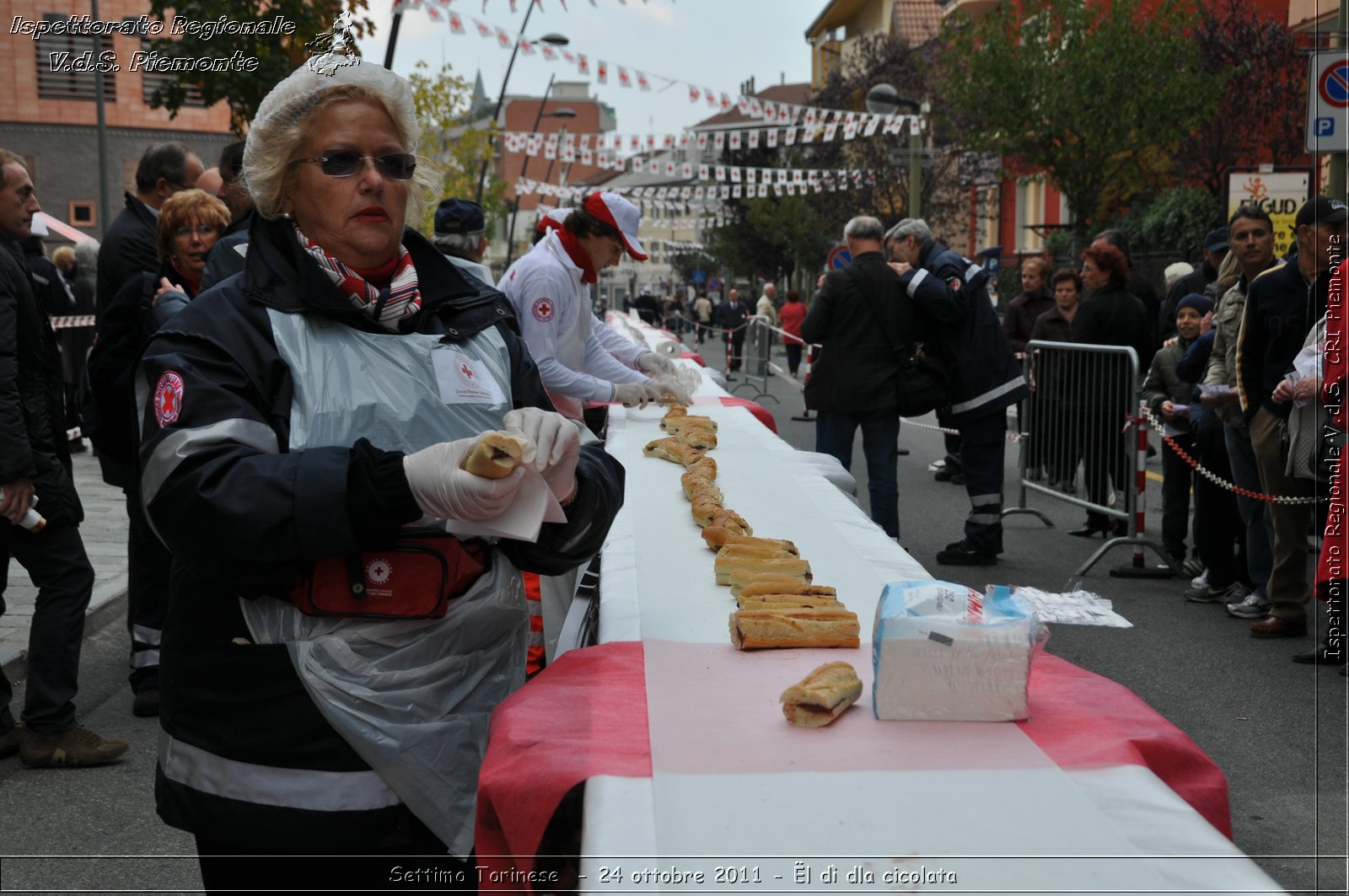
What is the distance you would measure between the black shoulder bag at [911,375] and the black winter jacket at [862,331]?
0.02 metres

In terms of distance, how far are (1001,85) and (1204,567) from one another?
19.3 metres

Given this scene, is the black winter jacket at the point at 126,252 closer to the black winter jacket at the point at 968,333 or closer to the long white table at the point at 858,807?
the long white table at the point at 858,807

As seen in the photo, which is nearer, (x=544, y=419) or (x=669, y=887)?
(x=669, y=887)

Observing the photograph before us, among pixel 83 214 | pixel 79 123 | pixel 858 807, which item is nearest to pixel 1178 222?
pixel 79 123

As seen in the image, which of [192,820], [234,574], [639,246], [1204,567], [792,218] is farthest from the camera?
[792,218]

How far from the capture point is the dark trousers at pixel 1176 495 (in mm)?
8141

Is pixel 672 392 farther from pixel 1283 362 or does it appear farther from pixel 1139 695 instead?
pixel 1283 362

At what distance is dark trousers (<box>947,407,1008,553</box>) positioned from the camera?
26.9ft

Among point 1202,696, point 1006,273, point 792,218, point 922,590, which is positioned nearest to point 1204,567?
point 1202,696

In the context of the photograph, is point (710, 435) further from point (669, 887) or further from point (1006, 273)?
point (1006, 273)

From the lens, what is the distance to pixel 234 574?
1.97m

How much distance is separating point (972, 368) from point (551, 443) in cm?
633

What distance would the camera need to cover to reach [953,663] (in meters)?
2.14

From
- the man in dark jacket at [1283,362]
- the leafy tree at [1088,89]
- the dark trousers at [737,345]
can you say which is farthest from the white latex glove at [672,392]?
the dark trousers at [737,345]
